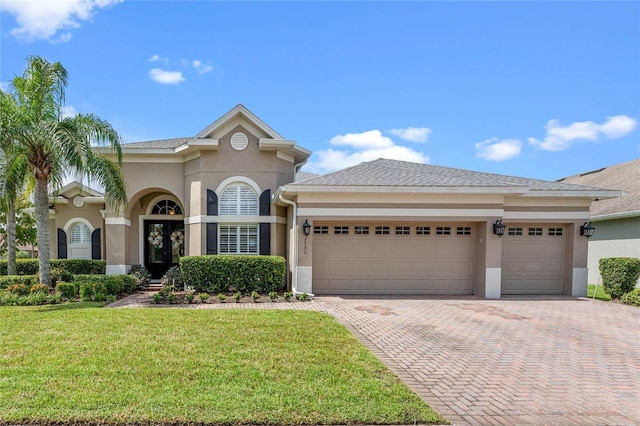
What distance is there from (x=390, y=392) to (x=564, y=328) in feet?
18.5

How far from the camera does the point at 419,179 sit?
441 inches

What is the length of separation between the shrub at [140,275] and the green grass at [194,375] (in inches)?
201

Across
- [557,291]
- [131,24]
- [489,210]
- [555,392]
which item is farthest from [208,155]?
[557,291]

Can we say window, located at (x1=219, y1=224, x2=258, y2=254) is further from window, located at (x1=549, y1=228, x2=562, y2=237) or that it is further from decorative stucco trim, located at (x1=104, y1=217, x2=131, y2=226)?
window, located at (x1=549, y1=228, x2=562, y2=237)

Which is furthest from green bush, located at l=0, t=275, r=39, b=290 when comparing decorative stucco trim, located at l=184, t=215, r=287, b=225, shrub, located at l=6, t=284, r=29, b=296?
decorative stucco trim, located at l=184, t=215, r=287, b=225

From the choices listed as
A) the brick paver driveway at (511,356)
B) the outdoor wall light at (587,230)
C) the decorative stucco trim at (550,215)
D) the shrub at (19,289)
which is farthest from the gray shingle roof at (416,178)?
the shrub at (19,289)

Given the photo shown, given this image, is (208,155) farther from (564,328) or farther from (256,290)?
(564,328)

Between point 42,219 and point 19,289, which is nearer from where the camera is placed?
point 19,289

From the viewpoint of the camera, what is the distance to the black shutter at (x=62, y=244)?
13875 mm

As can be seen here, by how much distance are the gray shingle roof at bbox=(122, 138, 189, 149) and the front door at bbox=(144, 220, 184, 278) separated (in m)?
3.13

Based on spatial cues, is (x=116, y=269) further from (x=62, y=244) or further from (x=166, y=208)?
(x=62, y=244)

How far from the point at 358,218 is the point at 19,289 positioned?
33.1 feet

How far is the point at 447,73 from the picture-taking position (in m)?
10.8

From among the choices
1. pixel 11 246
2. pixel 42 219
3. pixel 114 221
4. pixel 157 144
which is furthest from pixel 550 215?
pixel 11 246
